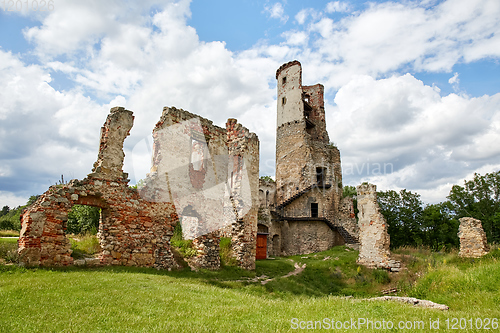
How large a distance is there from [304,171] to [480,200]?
17.0 m

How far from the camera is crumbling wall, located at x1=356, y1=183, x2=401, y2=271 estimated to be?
49.9 ft

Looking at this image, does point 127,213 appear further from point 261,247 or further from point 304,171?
point 304,171

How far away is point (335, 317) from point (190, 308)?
2659 millimetres

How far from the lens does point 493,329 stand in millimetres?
4547

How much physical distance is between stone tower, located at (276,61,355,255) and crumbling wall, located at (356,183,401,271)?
8.97 meters

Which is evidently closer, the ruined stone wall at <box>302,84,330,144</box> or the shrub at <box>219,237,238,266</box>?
the shrub at <box>219,237,238,266</box>

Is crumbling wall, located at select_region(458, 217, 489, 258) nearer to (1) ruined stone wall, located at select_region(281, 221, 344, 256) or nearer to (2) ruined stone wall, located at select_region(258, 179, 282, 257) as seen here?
(1) ruined stone wall, located at select_region(281, 221, 344, 256)

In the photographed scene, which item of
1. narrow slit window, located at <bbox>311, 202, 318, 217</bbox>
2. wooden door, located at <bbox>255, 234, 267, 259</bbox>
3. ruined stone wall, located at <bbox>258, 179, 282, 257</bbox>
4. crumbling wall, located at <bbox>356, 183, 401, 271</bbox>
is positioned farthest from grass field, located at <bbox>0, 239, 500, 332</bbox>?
narrow slit window, located at <bbox>311, 202, 318, 217</bbox>

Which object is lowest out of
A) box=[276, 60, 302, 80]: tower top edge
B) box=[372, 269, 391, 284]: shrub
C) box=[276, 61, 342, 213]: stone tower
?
box=[372, 269, 391, 284]: shrub

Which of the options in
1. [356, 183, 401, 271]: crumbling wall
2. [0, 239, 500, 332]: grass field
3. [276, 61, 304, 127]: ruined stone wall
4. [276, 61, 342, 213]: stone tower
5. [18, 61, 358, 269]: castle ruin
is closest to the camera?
[0, 239, 500, 332]: grass field

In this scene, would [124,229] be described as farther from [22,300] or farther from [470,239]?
[470,239]

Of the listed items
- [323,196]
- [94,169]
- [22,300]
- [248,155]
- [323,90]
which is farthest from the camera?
Answer: [323,90]

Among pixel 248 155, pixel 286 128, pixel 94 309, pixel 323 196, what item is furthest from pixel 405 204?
pixel 94 309

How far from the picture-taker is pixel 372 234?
15836 millimetres
